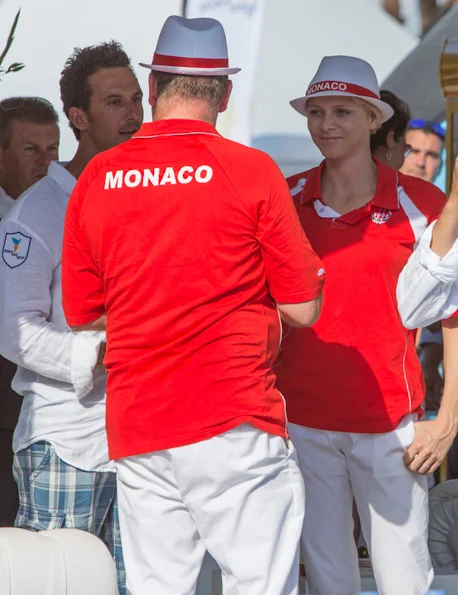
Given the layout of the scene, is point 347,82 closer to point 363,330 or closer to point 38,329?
point 363,330

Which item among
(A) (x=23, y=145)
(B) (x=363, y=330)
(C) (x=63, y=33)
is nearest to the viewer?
(B) (x=363, y=330)

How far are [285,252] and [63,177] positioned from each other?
0.85 m

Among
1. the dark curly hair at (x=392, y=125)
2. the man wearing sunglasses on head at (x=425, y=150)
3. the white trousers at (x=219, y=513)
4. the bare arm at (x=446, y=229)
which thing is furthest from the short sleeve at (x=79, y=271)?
the man wearing sunglasses on head at (x=425, y=150)

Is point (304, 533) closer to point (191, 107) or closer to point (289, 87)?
point (191, 107)

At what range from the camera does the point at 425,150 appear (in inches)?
189

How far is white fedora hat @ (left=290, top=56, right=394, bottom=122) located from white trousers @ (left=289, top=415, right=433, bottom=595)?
0.78 m

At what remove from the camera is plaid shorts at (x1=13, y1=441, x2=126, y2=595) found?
2.59 meters

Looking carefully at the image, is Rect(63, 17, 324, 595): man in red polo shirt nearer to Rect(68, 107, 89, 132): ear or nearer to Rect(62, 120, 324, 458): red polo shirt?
Rect(62, 120, 324, 458): red polo shirt

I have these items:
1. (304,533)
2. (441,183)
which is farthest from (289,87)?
(304,533)

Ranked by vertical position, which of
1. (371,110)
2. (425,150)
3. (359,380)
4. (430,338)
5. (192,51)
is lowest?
(430,338)

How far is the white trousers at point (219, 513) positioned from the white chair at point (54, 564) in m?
0.11

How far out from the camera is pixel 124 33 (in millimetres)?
4047

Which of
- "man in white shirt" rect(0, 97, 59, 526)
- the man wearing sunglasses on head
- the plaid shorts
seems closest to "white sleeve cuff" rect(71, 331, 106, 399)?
the plaid shorts

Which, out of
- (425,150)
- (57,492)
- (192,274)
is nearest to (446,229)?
(192,274)
